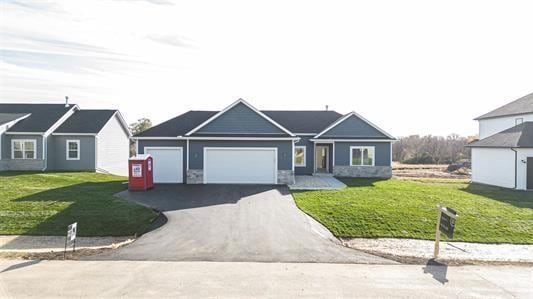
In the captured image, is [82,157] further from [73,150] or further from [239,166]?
[239,166]

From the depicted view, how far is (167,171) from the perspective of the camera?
20375 millimetres

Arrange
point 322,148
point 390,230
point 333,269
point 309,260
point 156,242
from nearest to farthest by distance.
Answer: point 333,269
point 309,260
point 156,242
point 390,230
point 322,148

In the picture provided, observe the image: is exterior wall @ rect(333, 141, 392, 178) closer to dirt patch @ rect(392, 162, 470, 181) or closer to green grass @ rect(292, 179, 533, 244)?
green grass @ rect(292, 179, 533, 244)

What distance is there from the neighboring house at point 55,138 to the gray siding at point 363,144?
1817cm

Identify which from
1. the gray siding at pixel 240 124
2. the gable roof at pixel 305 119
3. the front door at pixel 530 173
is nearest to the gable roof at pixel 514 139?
the front door at pixel 530 173

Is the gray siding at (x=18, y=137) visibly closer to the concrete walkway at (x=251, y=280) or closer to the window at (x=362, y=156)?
the concrete walkway at (x=251, y=280)

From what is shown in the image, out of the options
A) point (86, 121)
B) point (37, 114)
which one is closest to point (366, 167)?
point (86, 121)

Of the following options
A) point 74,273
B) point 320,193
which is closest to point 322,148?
point 320,193

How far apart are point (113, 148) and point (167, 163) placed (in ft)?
37.7

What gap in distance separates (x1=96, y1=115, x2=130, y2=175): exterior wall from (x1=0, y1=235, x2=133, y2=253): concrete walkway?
1730 cm

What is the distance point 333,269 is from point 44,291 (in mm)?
5778

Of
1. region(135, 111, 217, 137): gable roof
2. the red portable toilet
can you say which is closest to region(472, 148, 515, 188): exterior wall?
region(135, 111, 217, 137): gable roof

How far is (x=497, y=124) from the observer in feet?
96.1

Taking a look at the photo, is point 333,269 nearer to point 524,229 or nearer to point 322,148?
point 524,229
